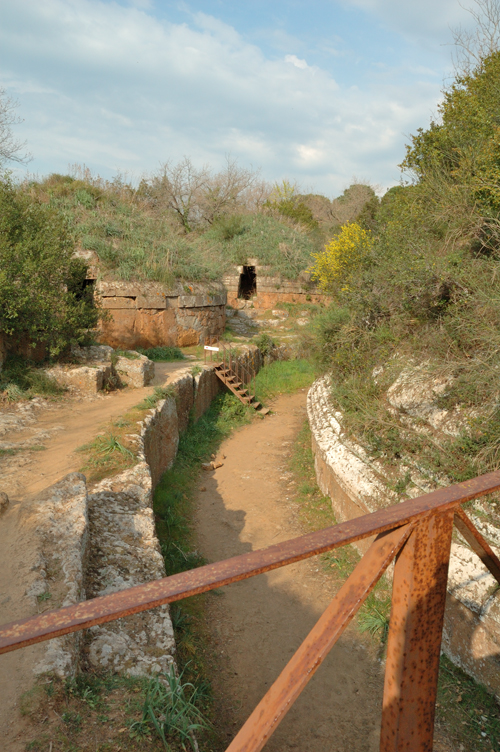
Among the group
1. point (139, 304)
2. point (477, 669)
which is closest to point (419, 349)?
point (477, 669)

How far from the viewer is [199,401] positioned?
32.0 ft

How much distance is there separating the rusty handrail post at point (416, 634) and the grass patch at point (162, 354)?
388 inches

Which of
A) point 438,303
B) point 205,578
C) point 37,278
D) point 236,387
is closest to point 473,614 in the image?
point 205,578

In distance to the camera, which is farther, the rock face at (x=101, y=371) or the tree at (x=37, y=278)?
the rock face at (x=101, y=371)

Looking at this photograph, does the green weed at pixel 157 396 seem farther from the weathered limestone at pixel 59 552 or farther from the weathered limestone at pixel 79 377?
the weathered limestone at pixel 59 552

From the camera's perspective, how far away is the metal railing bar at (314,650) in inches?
41.1

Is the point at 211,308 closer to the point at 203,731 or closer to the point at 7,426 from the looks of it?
the point at 7,426

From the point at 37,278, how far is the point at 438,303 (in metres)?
5.81

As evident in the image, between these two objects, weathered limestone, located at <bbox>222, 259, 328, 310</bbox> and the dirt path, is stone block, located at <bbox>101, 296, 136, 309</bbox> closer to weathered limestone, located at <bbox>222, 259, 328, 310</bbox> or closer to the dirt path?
the dirt path

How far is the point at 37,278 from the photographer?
736cm

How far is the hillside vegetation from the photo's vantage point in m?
4.37

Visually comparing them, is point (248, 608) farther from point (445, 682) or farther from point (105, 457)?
point (105, 457)

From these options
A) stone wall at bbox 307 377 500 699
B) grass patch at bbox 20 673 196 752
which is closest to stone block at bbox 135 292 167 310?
stone wall at bbox 307 377 500 699

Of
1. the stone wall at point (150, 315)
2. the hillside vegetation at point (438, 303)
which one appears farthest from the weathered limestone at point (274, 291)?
the hillside vegetation at point (438, 303)
